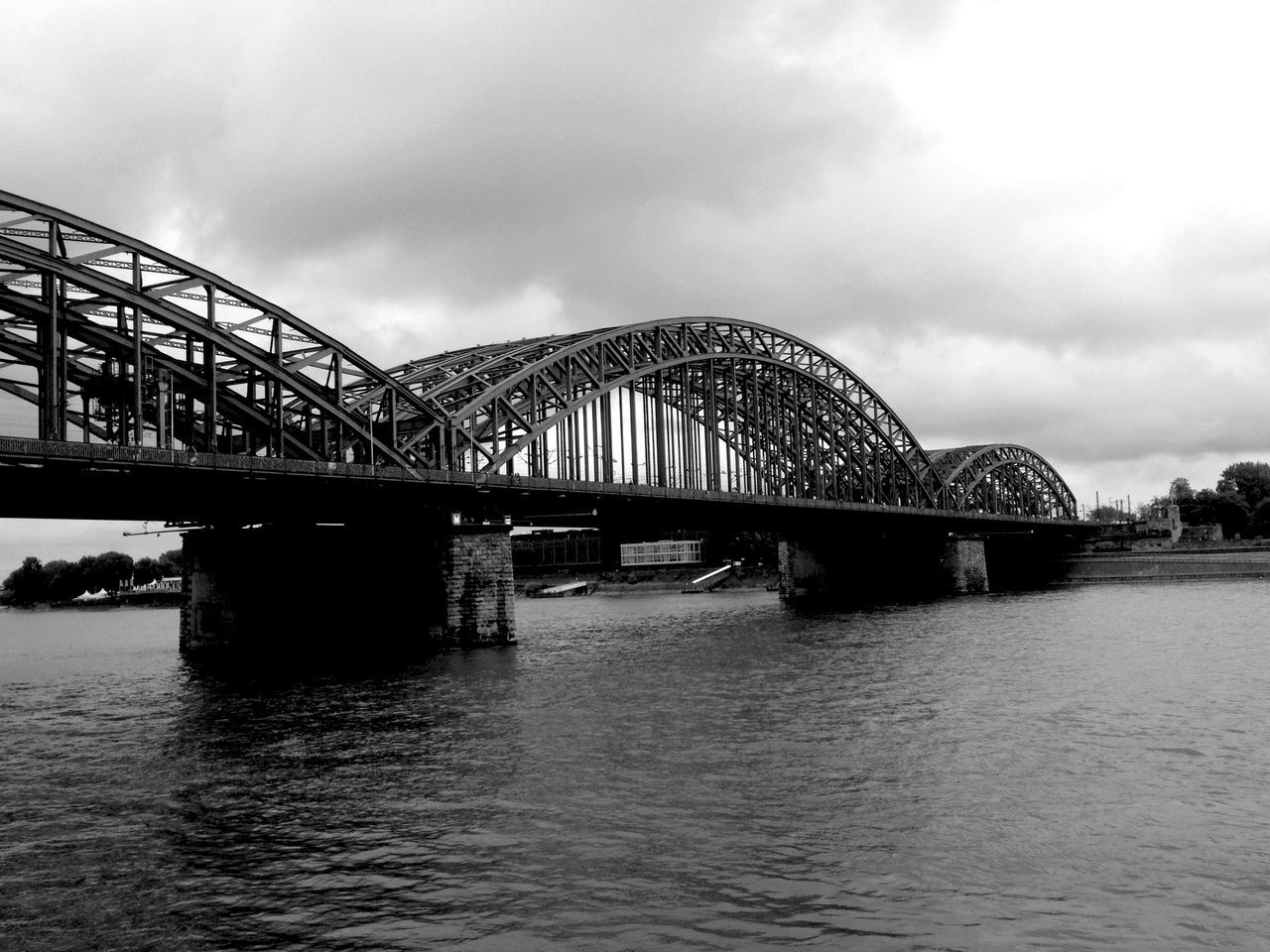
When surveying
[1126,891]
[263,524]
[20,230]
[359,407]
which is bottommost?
[1126,891]

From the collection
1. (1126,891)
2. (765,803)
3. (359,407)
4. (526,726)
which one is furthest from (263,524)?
(1126,891)

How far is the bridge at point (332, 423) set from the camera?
43.1 metres

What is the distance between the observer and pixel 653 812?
20.5 metres

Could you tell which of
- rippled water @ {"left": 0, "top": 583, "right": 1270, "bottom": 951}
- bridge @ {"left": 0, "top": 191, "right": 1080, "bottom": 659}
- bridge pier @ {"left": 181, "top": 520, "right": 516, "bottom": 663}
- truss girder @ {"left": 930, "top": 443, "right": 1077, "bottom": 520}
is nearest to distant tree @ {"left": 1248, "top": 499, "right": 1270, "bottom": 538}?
truss girder @ {"left": 930, "top": 443, "right": 1077, "bottom": 520}

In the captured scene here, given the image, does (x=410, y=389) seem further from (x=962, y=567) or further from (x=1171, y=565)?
(x=1171, y=565)

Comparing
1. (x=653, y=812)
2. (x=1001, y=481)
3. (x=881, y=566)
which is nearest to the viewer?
(x=653, y=812)

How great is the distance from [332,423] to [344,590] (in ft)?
29.2

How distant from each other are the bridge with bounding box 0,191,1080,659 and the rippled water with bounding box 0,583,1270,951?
10793 millimetres

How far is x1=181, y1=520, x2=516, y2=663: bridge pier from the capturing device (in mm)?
57031

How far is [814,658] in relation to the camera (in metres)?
49.8

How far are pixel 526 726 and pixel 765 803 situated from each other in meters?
11.3

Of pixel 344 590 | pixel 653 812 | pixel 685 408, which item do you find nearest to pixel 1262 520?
pixel 685 408

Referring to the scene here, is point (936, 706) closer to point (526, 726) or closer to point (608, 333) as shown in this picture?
point (526, 726)

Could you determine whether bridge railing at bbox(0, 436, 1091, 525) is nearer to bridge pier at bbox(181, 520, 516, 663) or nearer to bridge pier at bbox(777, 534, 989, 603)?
bridge pier at bbox(181, 520, 516, 663)
